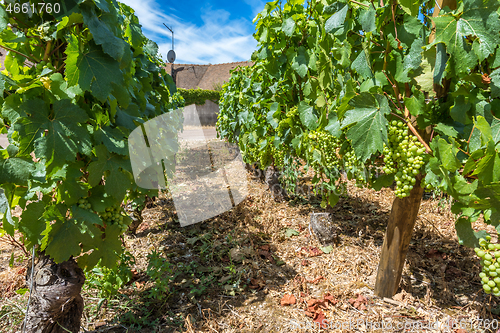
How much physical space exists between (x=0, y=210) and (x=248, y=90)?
13.9 ft

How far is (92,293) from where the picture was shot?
227 cm

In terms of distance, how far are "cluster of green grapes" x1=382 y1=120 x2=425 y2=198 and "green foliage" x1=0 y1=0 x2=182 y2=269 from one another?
1506 millimetres

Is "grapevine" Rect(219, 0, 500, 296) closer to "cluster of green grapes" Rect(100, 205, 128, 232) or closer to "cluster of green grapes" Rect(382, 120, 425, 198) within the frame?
"cluster of green grapes" Rect(382, 120, 425, 198)

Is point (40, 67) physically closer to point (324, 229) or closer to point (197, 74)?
point (324, 229)

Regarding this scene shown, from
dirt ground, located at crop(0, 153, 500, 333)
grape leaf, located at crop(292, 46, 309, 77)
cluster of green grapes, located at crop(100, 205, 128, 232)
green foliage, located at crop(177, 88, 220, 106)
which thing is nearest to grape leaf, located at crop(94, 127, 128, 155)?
cluster of green grapes, located at crop(100, 205, 128, 232)

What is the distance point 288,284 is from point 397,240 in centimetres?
98

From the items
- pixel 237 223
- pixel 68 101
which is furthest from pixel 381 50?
pixel 237 223

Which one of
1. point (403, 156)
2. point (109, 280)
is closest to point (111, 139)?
point (109, 280)

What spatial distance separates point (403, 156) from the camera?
1.44 meters

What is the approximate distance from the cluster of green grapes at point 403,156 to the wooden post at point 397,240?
0.42m

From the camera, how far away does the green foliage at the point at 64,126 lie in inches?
48.8

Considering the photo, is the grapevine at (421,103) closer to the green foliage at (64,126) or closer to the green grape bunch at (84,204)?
the green foliage at (64,126)

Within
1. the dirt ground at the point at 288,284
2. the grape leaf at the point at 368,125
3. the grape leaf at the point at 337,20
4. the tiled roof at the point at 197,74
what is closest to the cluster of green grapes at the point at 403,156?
the grape leaf at the point at 368,125

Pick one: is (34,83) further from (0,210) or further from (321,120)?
(321,120)
